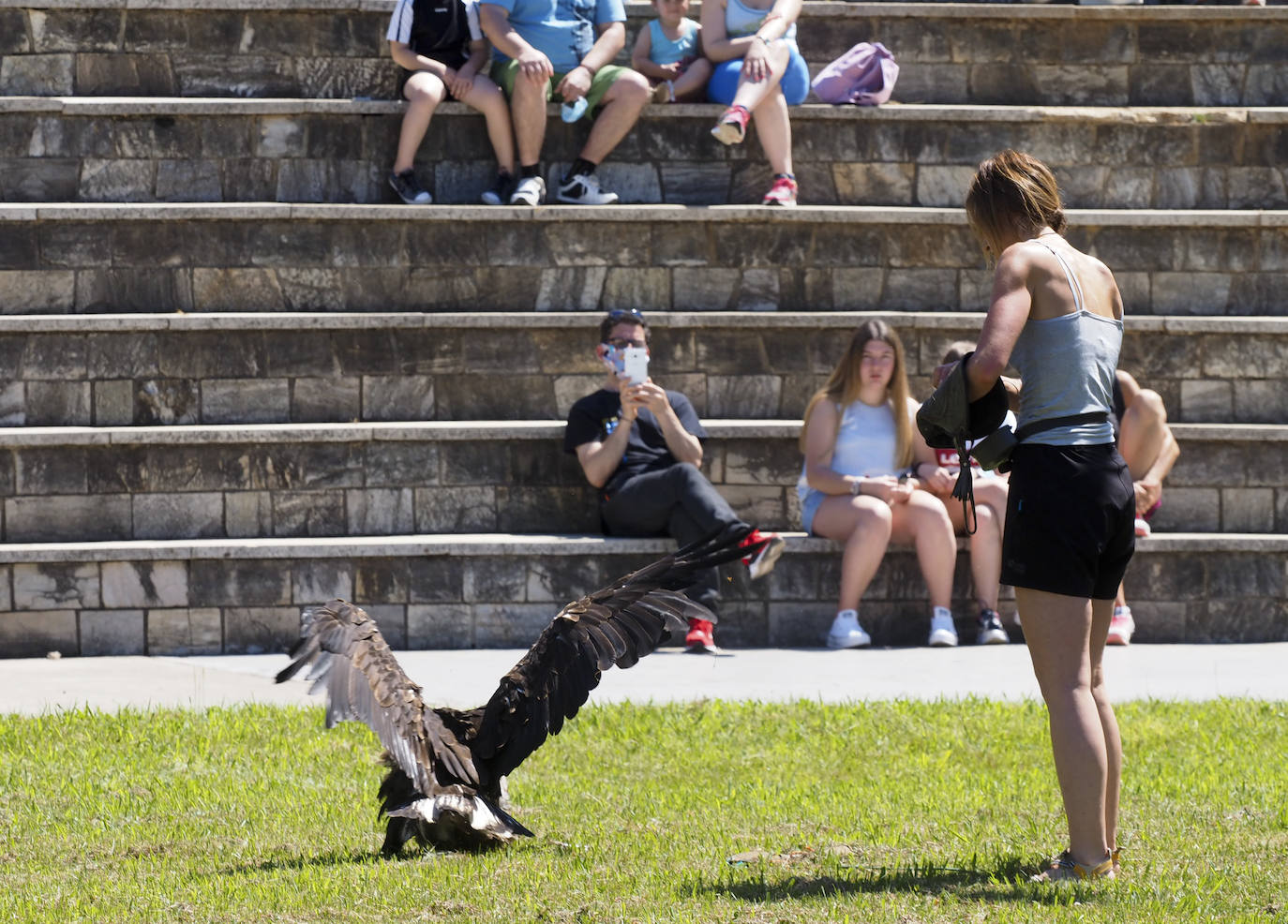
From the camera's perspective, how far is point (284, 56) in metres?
10.4

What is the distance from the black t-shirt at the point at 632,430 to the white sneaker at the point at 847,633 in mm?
1234

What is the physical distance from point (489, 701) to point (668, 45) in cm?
664

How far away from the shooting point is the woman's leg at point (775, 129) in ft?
32.4

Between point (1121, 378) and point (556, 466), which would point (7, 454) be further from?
point (1121, 378)

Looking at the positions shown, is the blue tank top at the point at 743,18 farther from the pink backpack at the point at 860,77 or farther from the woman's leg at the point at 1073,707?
the woman's leg at the point at 1073,707

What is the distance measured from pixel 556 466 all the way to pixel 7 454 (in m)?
2.99

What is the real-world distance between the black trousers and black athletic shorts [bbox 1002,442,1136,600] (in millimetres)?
4084

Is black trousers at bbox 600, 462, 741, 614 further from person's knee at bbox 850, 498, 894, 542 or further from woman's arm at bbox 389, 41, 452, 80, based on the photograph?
woman's arm at bbox 389, 41, 452, 80

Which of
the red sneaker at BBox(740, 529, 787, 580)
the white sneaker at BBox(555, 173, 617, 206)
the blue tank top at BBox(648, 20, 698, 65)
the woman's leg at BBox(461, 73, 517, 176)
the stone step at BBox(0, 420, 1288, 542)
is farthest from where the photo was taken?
the blue tank top at BBox(648, 20, 698, 65)

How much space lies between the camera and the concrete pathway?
23.4ft

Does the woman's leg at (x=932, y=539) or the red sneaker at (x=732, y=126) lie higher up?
the red sneaker at (x=732, y=126)

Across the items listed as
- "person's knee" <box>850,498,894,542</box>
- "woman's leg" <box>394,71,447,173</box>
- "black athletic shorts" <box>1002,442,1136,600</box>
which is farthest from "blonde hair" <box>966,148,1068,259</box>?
"woman's leg" <box>394,71,447,173</box>

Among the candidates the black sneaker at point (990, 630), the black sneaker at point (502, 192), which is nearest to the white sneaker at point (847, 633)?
the black sneaker at point (990, 630)

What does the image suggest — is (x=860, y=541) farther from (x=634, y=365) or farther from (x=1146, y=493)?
(x=1146, y=493)
